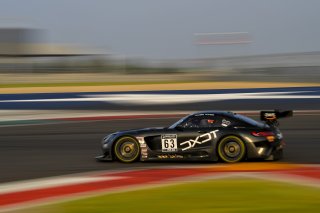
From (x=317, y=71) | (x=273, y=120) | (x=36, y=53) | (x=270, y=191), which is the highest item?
(x=36, y=53)

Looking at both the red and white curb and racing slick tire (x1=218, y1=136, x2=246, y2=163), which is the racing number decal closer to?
racing slick tire (x1=218, y1=136, x2=246, y2=163)

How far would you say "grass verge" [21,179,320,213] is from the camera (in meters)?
5.88

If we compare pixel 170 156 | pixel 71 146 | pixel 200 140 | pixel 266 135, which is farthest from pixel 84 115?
pixel 266 135

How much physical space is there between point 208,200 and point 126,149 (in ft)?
11.8

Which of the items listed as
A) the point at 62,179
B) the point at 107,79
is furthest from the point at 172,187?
the point at 107,79

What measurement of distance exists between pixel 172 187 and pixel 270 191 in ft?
4.06

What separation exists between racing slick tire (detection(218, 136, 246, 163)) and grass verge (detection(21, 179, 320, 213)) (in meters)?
1.83

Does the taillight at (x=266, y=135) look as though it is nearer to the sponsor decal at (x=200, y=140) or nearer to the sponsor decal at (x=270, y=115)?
the sponsor decal at (x=270, y=115)

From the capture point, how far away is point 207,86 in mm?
27922

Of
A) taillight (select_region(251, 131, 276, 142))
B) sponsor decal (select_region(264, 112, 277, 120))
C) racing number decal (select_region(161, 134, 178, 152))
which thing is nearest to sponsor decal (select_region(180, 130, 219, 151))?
racing number decal (select_region(161, 134, 178, 152))

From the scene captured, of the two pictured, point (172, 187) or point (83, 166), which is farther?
point (83, 166)

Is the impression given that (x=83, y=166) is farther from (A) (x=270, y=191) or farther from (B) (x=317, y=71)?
(B) (x=317, y=71)

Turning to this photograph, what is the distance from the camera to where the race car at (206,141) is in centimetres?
919

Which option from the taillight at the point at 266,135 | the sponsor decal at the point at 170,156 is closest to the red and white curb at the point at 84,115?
the sponsor decal at the point at 170,156
